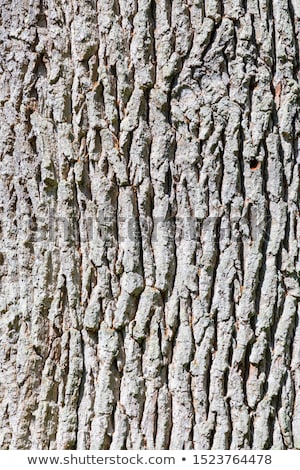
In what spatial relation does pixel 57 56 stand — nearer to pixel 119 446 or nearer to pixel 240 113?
pixel 240 113

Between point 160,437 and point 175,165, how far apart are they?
31.3 inches

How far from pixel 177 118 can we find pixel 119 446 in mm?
971

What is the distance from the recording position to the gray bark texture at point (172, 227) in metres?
1.91

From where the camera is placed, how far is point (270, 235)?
1934 millimetres

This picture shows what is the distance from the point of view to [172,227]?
1922 millimetres

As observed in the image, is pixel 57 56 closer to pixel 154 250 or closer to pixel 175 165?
pixel 175 165

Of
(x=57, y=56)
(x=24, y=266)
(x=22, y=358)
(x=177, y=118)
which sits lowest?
(x=22, y=358)

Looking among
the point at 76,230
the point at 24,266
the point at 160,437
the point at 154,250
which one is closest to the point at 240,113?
the point at 154,250

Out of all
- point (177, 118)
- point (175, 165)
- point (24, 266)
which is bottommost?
point (24, 266)

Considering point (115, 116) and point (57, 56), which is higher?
point (57, 56)

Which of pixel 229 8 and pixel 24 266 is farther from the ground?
pixel 229 8

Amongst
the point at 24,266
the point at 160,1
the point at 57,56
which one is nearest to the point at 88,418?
the point at 24,266

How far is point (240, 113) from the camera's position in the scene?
1910 mm

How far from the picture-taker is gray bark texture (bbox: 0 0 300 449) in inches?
75.1
